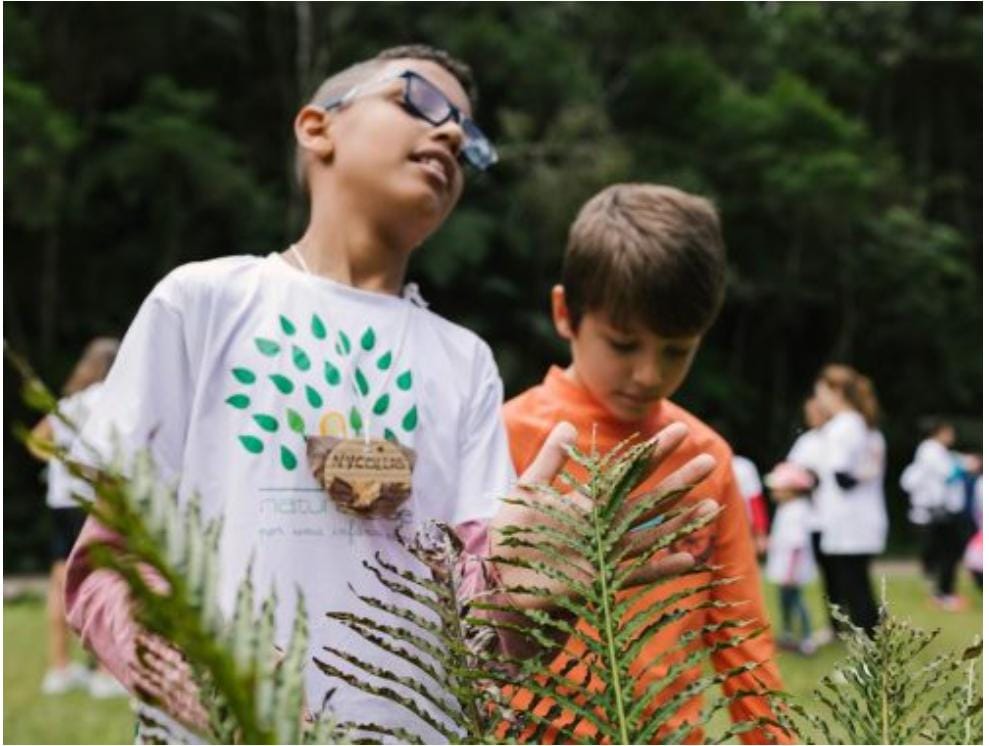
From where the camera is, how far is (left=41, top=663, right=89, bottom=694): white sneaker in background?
6.65 metres

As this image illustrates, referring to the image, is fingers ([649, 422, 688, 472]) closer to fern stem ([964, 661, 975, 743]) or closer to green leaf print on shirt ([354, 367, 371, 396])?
fern stem ([964, 661, 975, 743])

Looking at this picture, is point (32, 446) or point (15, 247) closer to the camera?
point (32, 446)

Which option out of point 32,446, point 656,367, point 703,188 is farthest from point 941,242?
point 32,446

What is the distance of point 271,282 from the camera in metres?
1.69

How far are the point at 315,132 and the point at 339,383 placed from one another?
438mm

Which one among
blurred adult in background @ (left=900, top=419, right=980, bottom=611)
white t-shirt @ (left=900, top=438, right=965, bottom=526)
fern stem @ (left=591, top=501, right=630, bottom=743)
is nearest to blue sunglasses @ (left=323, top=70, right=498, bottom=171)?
fern stem @ (left=591, top=501, right=630, bottom=743)

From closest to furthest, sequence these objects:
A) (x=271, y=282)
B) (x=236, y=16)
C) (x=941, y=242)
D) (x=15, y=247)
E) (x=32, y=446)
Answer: (x=32, y=446)
(x=271, y=282)
(x=15, y=247)
(x=236, y=16)
(x=941, y=242)

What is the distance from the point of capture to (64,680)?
6699mm

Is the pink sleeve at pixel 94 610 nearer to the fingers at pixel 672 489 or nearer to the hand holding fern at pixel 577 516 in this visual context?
the hand holding fern at pixel 577 516

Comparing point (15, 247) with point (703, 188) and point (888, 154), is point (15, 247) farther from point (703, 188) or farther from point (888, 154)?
point (888, 154)

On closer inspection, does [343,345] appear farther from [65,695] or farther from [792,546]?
[792,546]

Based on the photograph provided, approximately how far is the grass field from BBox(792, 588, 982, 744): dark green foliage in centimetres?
206

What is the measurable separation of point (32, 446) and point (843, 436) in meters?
7.84

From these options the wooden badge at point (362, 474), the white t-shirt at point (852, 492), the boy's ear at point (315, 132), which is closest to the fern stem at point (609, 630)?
the wooden badge at point (362, 474)
